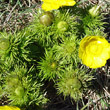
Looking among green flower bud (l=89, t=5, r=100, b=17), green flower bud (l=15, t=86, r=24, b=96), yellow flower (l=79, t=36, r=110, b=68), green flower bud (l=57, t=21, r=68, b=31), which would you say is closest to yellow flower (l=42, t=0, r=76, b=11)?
green flower bud (l=57, t=21, r=68, b=31)

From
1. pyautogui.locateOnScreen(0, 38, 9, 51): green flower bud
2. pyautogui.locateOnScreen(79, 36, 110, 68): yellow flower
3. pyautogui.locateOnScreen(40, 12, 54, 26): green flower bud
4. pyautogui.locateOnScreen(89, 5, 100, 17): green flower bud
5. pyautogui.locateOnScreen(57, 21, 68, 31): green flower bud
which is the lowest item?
pyautogui.locateOnScreen(79, 36, 110, 68): yellow flower

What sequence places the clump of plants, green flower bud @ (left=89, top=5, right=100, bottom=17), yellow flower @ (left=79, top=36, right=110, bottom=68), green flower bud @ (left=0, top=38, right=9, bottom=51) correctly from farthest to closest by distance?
green flower bud @ (left=89, top=5, right=100, bottom=17) < yellow flower @ (left=79, top=36, right=110, bottom=68) < the clump of plants < green flower bud @ (left=0, top=38, right=9, bottom=51)

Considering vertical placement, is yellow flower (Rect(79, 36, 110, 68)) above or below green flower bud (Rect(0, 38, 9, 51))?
below

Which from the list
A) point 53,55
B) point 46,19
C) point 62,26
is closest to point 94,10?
point 62,26

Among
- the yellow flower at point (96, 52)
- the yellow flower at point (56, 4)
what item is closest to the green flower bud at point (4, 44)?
the yellow flower at point (56, 4)

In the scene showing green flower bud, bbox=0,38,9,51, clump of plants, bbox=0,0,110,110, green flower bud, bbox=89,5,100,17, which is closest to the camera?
green flower bud, bbox=0,38,9,51

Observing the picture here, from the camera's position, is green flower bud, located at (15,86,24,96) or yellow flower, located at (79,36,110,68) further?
yellow flower, located at (79,36,110,68)

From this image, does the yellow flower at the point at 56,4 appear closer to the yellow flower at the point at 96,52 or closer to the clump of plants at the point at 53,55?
the clump of plants at the point at 53,55

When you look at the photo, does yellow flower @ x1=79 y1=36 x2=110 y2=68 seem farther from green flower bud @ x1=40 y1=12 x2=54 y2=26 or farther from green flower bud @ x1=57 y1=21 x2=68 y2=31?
green flower bud @ x1=40 y1=12 x2=54 y2=26

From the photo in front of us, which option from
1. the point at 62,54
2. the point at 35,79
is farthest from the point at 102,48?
the point at 35,79
